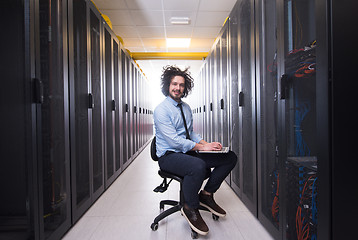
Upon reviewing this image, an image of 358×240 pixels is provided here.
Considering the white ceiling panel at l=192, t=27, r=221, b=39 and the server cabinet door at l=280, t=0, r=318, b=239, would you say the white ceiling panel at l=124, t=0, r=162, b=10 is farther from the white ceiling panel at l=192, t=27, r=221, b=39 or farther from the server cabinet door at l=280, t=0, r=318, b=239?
the server cabinet door at l=280, t=0, r=318, b=239

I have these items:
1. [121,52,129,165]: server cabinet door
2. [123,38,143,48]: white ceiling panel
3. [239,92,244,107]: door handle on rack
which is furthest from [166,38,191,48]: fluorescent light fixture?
A: [239,92,244,107]: door handle on rack

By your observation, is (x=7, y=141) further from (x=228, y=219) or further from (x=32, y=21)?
(x=228, y=219)

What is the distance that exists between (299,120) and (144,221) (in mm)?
1293

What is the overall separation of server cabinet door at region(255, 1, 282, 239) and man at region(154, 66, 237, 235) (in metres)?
0.26

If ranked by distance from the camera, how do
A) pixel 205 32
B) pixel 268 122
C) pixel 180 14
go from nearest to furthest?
pixel 268 122
pixel 180 14
pixel 205 32

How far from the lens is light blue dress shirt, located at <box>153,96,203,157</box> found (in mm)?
1652

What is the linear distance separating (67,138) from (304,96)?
1503 mm

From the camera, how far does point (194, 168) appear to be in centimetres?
151

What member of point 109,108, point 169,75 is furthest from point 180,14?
point 169,75

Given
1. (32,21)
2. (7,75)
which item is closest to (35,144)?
(7,75)

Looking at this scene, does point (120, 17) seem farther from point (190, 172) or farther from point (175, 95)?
point (190, 172)

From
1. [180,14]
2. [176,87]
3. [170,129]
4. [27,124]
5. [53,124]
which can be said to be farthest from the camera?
[180,14]

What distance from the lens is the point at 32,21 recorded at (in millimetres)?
1146

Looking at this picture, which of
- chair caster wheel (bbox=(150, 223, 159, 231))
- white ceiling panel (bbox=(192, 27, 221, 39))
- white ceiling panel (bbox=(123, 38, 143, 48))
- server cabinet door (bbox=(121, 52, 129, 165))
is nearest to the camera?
chair caster wheel (bbox=(150, 223, 159, 231))
